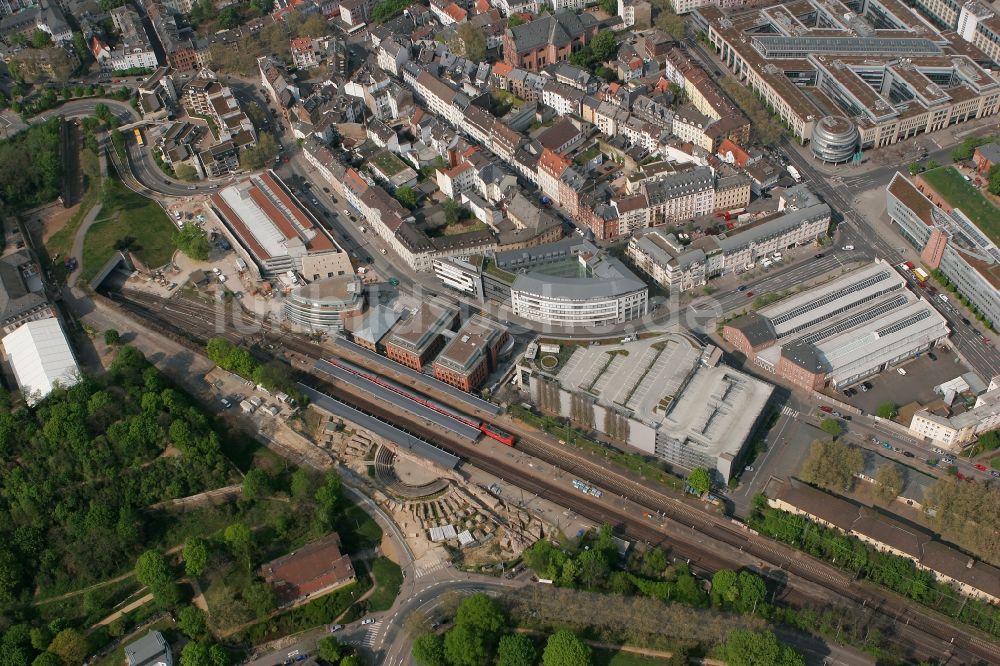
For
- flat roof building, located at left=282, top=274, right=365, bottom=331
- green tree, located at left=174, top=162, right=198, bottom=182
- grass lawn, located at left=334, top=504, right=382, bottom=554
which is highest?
green tree, located at left=174, top=162, right=198, bottom=182

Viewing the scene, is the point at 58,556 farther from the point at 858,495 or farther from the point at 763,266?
the point at 763,266

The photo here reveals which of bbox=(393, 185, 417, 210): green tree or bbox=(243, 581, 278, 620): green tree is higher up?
bbox=(393, 185, 417, 210): green tree

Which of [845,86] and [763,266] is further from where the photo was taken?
[845,86]

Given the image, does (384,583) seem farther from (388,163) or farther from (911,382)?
(388,163)

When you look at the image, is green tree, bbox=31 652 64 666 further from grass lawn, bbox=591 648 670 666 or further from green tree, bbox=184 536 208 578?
grass lawn, bbox=591 648 670 666

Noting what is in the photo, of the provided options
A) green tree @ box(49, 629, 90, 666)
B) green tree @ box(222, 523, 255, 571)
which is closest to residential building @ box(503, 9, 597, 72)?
green tree @ box(222, 523, 255, 571)

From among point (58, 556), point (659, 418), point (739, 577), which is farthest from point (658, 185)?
point (58, 556)

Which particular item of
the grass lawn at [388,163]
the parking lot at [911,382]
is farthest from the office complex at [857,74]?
the grass lawn at [388,163]
